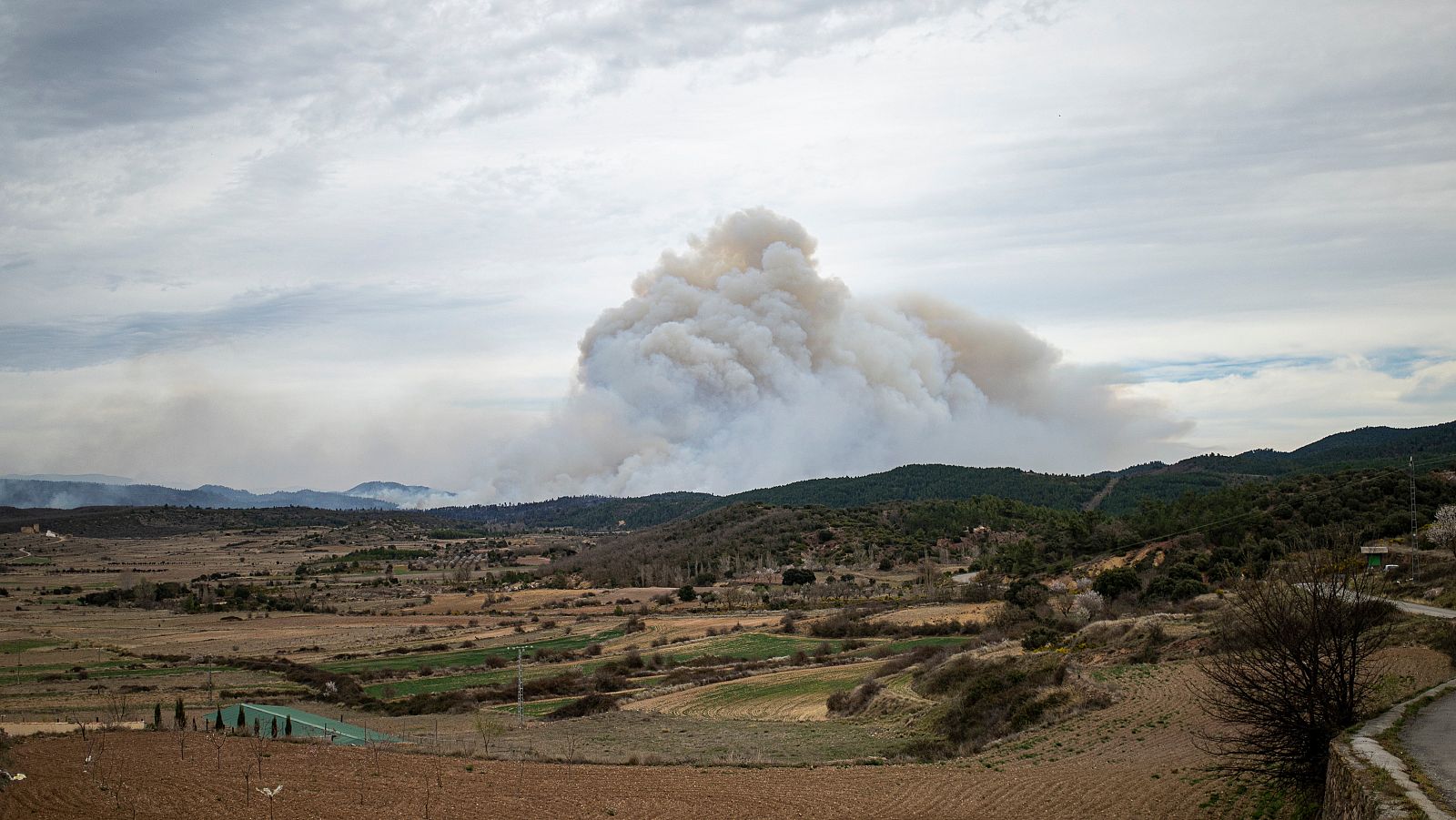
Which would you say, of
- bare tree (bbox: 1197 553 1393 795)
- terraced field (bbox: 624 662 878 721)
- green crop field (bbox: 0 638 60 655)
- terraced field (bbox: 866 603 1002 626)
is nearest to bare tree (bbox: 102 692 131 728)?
terraced field (bbox: 624 662 878 721)

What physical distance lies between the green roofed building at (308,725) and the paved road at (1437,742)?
22305mm

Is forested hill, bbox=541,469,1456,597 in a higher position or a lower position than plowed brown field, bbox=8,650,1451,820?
higher

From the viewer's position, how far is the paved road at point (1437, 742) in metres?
10.2

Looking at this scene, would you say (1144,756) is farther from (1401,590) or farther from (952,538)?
(952,538)

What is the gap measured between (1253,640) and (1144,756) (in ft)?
22.0

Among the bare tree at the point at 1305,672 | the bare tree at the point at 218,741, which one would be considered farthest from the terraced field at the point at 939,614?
the bare tree at the point at 1305,672

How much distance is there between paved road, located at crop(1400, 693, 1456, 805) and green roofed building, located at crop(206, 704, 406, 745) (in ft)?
→ 73.2

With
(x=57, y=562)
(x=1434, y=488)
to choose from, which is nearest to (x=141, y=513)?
(x=57, y=562)

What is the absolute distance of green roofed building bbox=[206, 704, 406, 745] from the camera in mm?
27062

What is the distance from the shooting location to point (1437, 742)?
11.8 m

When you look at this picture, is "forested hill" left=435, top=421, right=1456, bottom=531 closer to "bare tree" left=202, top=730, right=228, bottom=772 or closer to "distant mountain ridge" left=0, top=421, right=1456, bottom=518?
"distant mountain ridge" left=0, top=421, right=1456, bottom=518

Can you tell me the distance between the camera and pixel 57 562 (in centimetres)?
12338

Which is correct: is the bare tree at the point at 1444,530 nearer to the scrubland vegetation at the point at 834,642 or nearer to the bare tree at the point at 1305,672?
the scrubland vegetation at the point at 834,642

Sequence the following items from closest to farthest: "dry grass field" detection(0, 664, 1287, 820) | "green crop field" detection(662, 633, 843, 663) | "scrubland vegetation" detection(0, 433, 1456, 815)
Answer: "dry grass field" detection(0, 664, 1287, 820), "scrubland vegetation" detection(0, 433, 1456, 815), "green crop field" detection(662, 633, 843, 663)
